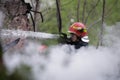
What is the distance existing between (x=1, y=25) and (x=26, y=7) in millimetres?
415

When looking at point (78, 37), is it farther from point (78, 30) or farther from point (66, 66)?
point (66, 66)

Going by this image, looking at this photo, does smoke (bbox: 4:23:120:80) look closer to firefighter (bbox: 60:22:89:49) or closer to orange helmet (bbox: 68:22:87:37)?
firefighter (bbox: 60:22:89:49)

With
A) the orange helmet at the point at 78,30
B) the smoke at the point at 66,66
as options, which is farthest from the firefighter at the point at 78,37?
Result: the smoke at the point at 66,66

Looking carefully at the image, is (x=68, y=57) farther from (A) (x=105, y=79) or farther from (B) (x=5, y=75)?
(B) (x=5, y=75)

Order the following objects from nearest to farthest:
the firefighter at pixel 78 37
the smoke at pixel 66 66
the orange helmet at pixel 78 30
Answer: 1. the smoke at pixel 66 66
2. the firefighter at pixel 78 37
3. the orange helmet at pixel 78 30

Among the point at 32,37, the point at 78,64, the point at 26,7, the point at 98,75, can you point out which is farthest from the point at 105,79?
the point at 26,7

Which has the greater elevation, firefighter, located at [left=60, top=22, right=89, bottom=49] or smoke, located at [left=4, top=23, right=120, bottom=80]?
smoke, located at [left=4, top=23, right=120, bottom=80]

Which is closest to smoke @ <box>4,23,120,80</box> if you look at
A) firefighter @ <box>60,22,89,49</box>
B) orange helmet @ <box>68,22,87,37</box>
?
firefighter @ <box>60,22,89,49</box>

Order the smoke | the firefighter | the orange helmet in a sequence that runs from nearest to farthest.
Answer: the smoke → the firefighter → the orange helmet

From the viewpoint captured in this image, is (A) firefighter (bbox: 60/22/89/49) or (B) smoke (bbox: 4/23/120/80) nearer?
(B) smoke (bbox: 4/23/120/80)

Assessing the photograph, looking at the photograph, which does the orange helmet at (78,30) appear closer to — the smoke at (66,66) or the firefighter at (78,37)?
the firefighter at (78,37)

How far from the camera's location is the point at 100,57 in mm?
2273

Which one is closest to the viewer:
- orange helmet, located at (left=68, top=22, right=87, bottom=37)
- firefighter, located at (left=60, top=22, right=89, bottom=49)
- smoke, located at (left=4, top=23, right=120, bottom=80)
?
smoke, located at (left=4, top=23, right=120, bottom=80)

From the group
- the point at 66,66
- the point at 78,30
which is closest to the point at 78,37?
the point at 78,30
